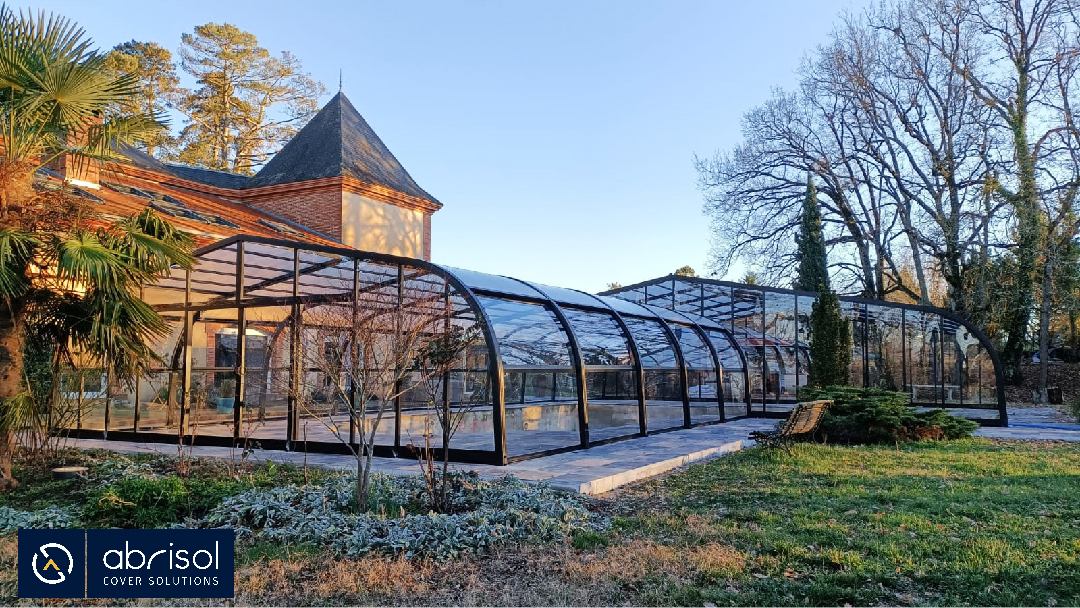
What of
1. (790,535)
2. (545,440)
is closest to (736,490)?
(790,535)

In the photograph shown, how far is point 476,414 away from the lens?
1319 centimetres

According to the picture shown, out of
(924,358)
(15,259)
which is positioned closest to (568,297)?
(15,259)

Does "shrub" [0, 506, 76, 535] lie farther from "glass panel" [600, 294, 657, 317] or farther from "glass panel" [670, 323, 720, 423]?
"glass panel" [670, 323, 720, 423]

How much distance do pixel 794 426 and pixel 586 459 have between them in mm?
3009

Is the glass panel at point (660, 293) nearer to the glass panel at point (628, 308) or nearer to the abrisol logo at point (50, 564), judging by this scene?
the glass panel at point (628, 308)

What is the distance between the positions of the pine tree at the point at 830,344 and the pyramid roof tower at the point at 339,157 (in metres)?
12.8

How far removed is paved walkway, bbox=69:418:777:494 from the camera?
7934 millimetres

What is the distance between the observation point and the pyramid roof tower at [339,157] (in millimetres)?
21812

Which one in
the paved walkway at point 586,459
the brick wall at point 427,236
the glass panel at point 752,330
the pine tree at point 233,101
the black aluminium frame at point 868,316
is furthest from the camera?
the pine tree at point 233,101

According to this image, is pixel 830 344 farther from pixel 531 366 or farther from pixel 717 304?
pixel 531 366

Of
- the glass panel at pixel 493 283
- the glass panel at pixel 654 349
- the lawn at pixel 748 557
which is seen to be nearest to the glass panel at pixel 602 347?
the glass panel at pixel 654 349

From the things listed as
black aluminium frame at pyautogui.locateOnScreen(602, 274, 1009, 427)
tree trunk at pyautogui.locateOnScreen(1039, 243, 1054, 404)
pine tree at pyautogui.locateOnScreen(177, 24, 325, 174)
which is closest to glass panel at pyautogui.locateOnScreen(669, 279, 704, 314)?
black aluminium frame at pyautogui.locateOnScreen(602, 274, 1009, 427)

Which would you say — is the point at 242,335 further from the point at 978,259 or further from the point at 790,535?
the point at 978,259

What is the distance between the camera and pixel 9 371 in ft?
23.9
